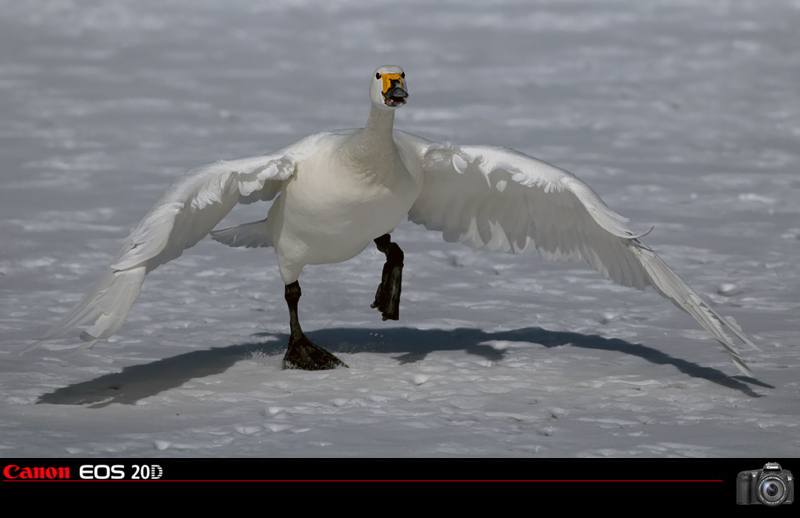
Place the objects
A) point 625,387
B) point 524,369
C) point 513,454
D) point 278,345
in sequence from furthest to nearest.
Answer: point 278,345 → point 524,369 → point 625,387 → point 513,454

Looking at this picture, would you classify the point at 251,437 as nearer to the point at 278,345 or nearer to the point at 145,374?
the point at 145,374

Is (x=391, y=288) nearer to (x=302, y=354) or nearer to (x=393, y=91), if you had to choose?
(x=302, y=354)

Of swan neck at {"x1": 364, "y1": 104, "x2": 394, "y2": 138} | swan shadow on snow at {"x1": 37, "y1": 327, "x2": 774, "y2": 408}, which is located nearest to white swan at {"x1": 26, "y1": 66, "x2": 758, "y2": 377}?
swan neck at {"x1": 364, "y1": 104, "x2": 394, "y2": 138}

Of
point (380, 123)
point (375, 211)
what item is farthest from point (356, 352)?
point (380, 123)

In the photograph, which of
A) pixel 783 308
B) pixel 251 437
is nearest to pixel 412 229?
pixel 783 308

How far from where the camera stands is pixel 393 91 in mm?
5988

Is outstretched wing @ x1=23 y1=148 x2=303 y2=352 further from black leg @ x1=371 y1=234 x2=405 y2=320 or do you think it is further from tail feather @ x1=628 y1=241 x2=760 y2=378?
tail feather @ x1=628 y1=241 x2=760 y2=378

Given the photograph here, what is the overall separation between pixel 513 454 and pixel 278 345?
9.62ft

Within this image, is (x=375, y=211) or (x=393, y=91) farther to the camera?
(x=375, y=211)

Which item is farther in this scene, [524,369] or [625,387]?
[524,369]

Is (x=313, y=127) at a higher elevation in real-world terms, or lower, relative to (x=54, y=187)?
higher

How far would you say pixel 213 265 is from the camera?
9.72 m

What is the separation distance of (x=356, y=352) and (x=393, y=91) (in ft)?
7.63
